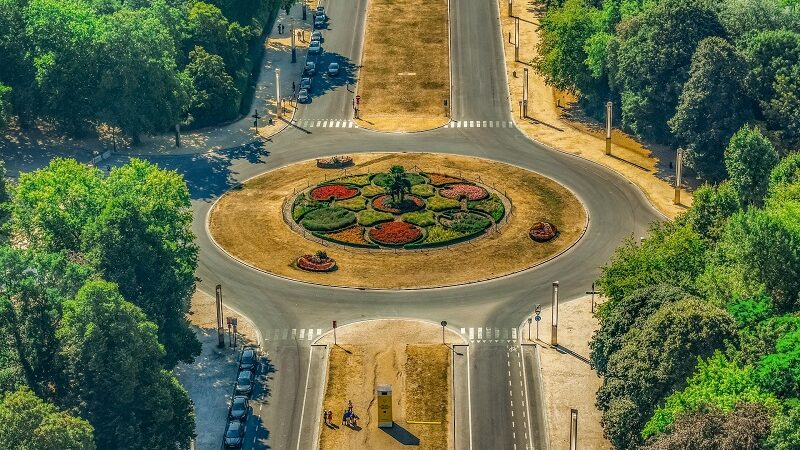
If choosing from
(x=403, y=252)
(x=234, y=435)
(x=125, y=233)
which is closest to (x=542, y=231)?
(x=403, y=252)

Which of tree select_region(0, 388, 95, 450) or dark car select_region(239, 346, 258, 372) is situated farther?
dark car select_region(239, 346, 258, 372)

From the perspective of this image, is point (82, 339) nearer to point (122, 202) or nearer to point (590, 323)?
point (122, 202)

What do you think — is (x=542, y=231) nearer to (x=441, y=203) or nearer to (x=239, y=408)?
(x=441, y=203)

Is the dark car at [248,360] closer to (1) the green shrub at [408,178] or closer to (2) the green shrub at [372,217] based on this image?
(2) the green shrub at [372,217]

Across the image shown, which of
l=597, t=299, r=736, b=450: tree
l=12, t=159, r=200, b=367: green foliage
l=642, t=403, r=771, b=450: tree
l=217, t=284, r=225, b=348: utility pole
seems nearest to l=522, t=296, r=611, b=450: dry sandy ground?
l=597, t=299, r=736, b=450: tree

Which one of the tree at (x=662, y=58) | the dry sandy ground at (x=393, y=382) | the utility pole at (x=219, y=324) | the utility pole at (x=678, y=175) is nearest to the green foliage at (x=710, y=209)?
the utility pole at (x=678, y=175)

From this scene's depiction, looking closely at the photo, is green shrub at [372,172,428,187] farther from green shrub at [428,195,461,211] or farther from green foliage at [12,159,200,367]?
green foliage at [12,159,200,367]

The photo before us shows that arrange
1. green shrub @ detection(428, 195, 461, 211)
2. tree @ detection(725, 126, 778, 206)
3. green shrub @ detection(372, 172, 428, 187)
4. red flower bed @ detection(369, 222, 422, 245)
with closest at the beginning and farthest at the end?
tree @ detection(725, 126, 778, 206) < red flower bed @ detection(369, 222, 422, 245) < green shrub @ detection(428, 195, 461, 211) < green shrub @ detection(372, 172, 428, 187)
